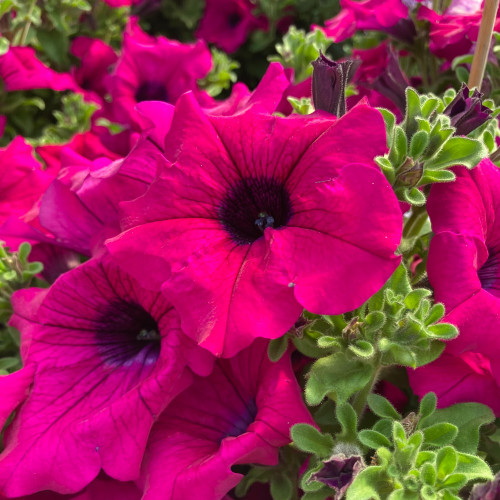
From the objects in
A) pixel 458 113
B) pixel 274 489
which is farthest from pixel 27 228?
pixel 458 113

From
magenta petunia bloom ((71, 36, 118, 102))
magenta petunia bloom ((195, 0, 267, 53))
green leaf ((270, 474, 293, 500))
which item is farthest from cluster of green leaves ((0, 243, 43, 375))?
magenta petunia bloom ((195, 0, 267, 53))

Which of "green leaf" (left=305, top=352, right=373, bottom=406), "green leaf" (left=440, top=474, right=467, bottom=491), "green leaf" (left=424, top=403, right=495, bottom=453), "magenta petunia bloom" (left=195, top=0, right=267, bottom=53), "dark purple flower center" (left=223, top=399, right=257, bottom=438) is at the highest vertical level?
"green leaf" (left=305, top=352, right=373, bottom=406)

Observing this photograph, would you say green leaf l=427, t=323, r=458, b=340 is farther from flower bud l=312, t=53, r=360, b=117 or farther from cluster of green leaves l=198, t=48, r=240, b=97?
cluster of green leaves l=198, t=48, r=240, b=97

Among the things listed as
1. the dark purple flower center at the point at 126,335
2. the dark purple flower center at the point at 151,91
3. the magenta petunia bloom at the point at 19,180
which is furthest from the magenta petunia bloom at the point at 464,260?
the dark purple flower center at the point at 151,91

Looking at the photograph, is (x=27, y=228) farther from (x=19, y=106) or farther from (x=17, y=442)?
(x=19, y=106)

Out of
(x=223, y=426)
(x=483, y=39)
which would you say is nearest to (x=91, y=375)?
(x=223, y=426)

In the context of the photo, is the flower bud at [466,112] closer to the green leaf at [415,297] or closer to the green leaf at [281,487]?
the green leaf at [415,297]

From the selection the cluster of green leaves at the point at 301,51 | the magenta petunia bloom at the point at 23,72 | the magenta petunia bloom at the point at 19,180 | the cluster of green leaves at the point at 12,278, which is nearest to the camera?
the cluster of green leaves at the point at 12,278
